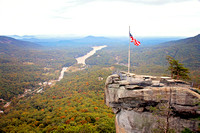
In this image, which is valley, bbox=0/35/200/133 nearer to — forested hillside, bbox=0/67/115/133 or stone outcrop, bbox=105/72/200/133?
forested hillside, bbox=0/67/115/133

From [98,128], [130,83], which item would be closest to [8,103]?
[98,128]

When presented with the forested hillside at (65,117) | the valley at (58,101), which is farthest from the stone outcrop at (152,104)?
the valley at (58,101)

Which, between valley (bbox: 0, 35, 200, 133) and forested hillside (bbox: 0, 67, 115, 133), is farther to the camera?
valley (bbox: 0, 35, 200, 133)

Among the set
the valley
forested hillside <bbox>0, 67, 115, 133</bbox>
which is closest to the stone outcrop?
forested hillside <bbox>0, 67, 115, 133</bbox>

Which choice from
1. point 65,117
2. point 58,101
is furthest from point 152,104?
point 58,101

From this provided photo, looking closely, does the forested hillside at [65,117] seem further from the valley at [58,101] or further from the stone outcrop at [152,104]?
the stone outcrop at [152,104]

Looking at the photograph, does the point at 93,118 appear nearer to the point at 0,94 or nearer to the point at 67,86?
the point at 67,86

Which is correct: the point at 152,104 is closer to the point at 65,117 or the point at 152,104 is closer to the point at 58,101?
the point at 65,117

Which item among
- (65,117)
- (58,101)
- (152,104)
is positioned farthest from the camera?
(58,101)
